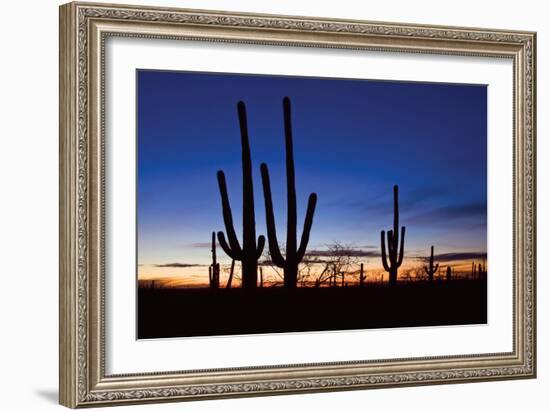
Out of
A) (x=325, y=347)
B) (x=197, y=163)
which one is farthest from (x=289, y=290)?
(x=197, y=163)

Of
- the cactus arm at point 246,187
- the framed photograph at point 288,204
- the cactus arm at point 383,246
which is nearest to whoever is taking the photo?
the framed photograph at point 288,204

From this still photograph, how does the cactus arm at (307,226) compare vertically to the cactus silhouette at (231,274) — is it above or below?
above

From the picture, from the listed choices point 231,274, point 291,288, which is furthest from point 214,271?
point 291,288

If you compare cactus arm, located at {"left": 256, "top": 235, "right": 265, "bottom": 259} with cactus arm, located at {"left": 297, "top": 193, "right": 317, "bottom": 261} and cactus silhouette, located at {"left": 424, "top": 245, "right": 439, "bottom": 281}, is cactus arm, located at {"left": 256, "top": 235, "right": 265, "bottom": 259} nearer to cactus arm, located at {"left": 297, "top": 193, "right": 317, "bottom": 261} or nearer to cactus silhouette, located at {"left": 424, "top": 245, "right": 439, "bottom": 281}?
cactus arm, located at {"left": 297, "top": 193, "right": 317, "bottom": 261}

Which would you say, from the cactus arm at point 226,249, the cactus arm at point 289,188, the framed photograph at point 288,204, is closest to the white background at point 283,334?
the framed photograph at point 288,204

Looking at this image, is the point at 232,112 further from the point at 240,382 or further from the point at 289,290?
the point at 240,382

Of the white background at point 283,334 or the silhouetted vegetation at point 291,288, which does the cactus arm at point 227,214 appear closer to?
the silhouetted vegetation at point 291,288

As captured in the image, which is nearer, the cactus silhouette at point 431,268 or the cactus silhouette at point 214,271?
the cactus silhouette at point 214,271

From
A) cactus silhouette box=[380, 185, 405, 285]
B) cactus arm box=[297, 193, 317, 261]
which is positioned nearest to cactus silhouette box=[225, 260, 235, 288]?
cactus arm box=[297, 193, 317, 261]

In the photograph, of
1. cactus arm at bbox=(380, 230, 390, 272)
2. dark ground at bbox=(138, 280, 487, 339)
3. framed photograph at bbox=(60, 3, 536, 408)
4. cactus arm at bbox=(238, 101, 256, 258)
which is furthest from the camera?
cactus arm at bbox=(380, 230, 390, 272)
